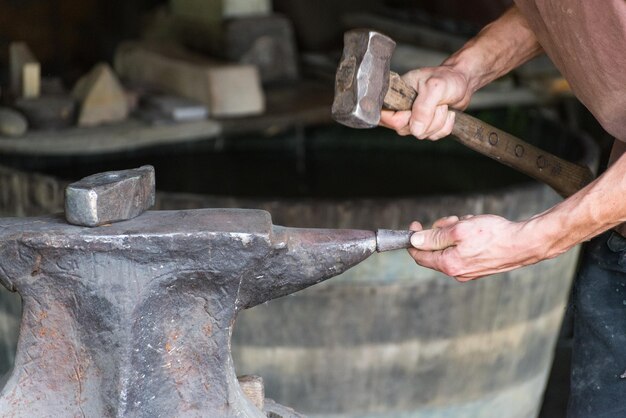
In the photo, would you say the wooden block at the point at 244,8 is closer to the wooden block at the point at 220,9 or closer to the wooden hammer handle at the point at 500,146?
the wooden block at the point at 220,9

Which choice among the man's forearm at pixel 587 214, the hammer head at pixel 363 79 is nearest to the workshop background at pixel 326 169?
the hammer head at pixel 363 79

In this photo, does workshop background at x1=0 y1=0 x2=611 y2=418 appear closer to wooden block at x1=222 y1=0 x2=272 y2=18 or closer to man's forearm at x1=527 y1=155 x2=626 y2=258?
wooden block at x1=222 y1=0 x2=272 y2=18

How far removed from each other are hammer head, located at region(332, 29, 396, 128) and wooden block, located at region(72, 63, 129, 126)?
2024mm

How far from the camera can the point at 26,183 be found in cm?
288

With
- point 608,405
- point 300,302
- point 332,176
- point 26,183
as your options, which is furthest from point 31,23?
point 608,405

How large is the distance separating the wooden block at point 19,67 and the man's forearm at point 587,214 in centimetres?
241

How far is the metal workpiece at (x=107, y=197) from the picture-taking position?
1.58 metres

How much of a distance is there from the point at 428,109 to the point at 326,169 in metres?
1.92

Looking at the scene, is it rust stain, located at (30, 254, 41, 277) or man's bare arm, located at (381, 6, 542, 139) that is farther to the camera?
man's bare arm, located at (381, 6, 542, 139)

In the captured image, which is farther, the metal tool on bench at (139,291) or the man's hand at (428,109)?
the man's hand at (428,109)

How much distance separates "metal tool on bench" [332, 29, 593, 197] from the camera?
184 cm

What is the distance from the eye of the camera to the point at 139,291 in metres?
1.61

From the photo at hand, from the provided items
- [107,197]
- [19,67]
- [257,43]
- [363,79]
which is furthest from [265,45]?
[107,197]

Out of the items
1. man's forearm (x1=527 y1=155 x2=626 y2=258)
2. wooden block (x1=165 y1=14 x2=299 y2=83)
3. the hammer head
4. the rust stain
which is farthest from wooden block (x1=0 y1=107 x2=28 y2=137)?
man's forearm (x1=527 y1=155 x2=626 y2=258)
